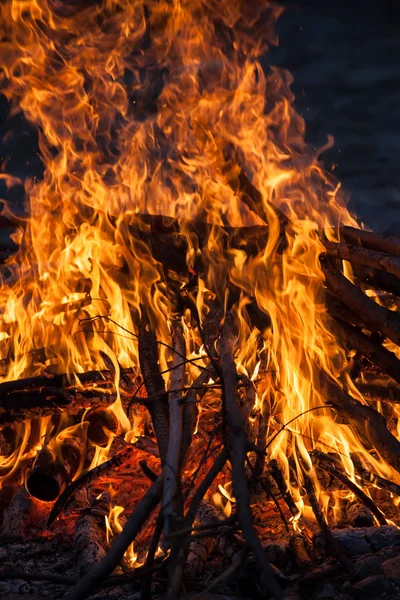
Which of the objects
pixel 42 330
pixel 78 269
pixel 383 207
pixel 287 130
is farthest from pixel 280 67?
pixel 42 330

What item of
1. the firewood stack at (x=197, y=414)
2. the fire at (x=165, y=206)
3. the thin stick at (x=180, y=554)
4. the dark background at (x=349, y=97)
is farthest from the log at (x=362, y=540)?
the dark background at (x=349, y=97)

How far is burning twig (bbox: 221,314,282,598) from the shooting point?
1.59 m

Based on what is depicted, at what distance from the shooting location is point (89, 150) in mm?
5996

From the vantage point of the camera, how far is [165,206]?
5.64m

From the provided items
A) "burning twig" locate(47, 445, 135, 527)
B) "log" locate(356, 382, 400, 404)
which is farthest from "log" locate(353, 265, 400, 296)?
"burning twig" locate(47, 445, 135, 527)

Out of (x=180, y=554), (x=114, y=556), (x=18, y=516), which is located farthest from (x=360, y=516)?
(x=18, y=516)

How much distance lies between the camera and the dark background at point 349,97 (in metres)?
5.99

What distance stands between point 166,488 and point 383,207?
5.84 m

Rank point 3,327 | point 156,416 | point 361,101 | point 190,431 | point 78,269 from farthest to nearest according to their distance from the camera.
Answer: point 361,101, point 3,327, point 78,269, point 156,416, point 190,431

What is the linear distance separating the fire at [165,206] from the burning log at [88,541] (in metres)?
0.13

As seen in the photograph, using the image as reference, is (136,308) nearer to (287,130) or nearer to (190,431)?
(190,431)

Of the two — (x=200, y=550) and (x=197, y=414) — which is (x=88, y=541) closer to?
(x=200, y=550)

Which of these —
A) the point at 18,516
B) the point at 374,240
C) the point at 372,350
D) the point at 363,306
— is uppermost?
the point at 374,240

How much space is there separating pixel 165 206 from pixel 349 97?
254cm
